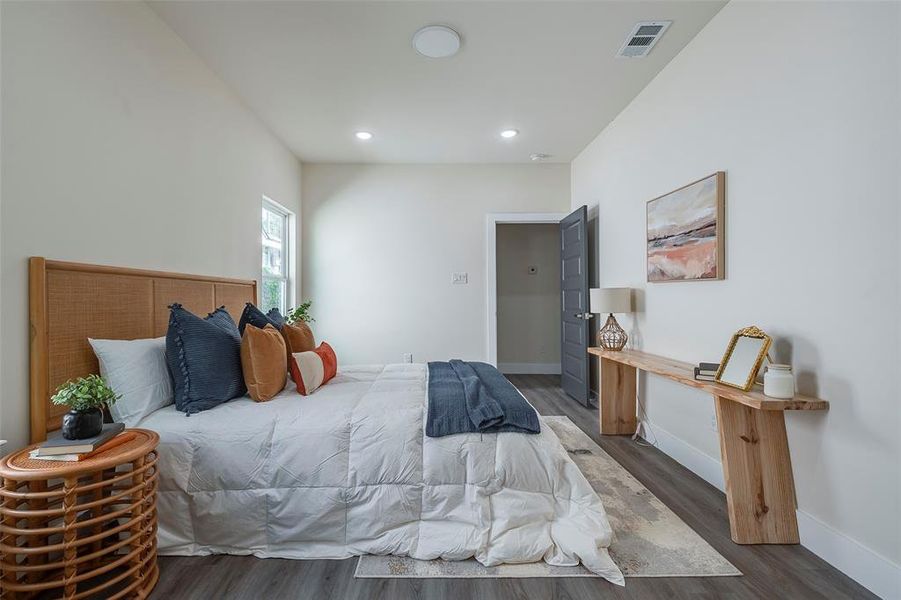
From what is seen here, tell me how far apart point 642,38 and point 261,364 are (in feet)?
A: 9.57

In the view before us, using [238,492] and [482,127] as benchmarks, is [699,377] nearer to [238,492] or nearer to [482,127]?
[238,492]

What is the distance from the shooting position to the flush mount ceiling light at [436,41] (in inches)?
93.4


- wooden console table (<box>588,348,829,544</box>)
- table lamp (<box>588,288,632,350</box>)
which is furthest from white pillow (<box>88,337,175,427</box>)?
table lamp (<box>588,288,632,350</box>)

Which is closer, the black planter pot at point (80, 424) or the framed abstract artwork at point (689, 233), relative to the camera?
the black planter pot at point (80, 424)

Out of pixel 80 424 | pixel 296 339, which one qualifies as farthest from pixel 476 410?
pixel 80 424

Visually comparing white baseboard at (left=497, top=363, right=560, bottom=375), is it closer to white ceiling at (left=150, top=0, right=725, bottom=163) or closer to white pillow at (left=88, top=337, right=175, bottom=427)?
white ceiling at (left=150, top=0, right=725, bottom=163)

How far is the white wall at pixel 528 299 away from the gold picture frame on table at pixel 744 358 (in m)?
3.95

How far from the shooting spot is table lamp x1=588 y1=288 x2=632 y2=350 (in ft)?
10.5

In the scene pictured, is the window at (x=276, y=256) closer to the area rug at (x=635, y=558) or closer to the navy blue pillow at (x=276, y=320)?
Answer: the navy blue pillow at (x=276, y=320)

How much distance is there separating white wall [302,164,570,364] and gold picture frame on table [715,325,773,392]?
2914 millimetres

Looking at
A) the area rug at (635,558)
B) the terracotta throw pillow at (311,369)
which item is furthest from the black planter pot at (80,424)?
the area rug at (635,558)

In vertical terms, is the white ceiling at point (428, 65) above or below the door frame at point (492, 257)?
above

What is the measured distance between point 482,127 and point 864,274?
2.94 m

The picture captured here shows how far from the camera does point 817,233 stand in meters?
1.72
